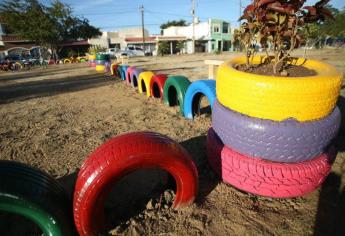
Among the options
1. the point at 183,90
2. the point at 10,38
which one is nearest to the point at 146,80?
the point at 183,90

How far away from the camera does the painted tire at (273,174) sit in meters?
2.58

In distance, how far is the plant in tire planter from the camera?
2.67m

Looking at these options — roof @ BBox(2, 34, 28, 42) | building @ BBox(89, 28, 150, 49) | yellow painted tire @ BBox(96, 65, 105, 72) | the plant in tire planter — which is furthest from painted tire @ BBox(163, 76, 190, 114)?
building @ BBox(89, 28, 150, 49)

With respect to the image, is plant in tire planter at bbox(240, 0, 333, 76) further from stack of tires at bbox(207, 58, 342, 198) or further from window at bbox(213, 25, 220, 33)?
window at bbox(213, 25, 220, 33)

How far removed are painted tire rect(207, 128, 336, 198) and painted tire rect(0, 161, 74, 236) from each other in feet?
6.18

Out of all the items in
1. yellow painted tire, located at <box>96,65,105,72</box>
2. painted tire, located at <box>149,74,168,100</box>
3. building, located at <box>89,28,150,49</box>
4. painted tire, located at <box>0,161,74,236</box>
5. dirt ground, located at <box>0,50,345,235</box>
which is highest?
building, located at <box>89,28,150,49</box>

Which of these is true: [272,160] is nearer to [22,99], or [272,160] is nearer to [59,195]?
[59,195]

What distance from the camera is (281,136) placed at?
8.05 ft

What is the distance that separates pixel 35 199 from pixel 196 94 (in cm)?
376

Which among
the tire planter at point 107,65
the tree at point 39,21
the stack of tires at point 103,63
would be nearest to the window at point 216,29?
the tree at point 39,21

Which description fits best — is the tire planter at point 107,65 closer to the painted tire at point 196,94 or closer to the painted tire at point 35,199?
the painted tire at point 196,94

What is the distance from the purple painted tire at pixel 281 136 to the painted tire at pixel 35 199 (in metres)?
1.98

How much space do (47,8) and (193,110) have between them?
35.2 metres

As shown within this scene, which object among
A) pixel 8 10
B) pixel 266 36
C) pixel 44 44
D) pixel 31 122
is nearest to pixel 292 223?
pixel 266 36
